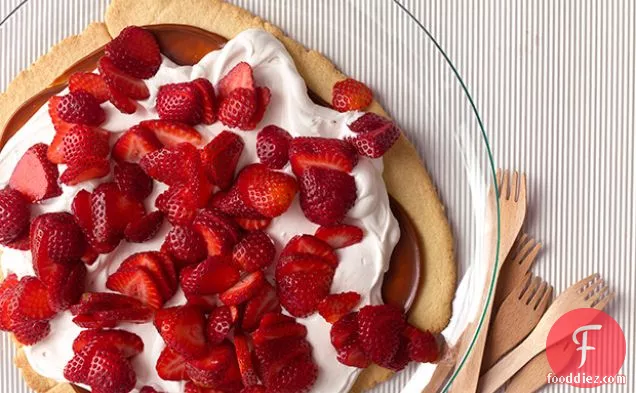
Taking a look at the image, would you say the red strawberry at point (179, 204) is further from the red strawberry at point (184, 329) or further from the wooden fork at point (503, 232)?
the wooden fork at point (503, 232)

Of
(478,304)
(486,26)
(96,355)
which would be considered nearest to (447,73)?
(486,26)

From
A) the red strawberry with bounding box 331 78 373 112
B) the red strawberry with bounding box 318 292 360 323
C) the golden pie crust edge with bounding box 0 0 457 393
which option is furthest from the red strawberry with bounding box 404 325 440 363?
the red strawberry with bounding box 331 78 373 112

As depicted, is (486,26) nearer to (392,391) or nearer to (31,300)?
(392,391)

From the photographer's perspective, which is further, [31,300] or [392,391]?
[392,391]

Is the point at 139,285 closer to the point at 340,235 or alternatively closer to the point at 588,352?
the point at 340,235

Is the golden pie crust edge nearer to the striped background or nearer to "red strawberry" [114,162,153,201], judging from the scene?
the striped background

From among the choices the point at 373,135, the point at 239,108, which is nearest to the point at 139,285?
the point at 239,108
